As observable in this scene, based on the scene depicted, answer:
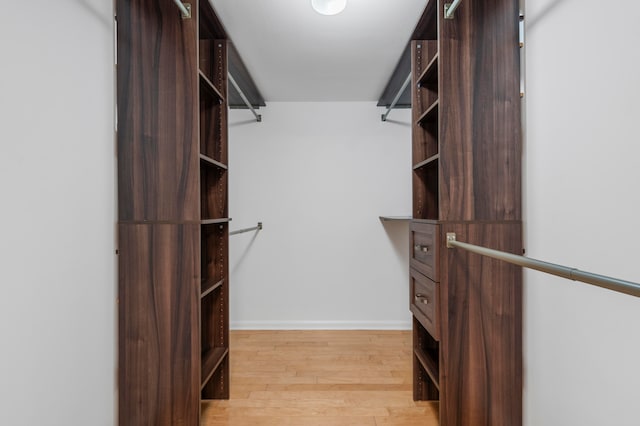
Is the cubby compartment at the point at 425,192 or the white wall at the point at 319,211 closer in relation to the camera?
the cubby compartment at the point at 425,192

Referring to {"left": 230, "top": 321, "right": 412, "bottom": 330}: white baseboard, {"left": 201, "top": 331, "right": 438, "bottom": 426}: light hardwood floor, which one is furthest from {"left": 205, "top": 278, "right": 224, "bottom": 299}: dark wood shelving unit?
{"left": 230, "top": 321, "right": 412, "bottom": 330}: white baseboard

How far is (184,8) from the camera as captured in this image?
1.35 m

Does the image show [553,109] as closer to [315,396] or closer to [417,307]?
[417,307]

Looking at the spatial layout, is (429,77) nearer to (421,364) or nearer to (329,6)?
(329,6)

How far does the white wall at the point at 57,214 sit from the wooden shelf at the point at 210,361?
37 cm

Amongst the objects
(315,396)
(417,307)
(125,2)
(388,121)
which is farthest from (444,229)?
(388,121)

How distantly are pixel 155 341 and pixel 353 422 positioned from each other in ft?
3.42

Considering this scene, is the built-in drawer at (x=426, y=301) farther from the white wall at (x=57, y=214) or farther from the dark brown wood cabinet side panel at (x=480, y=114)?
the white wall at (x=57, y=214)

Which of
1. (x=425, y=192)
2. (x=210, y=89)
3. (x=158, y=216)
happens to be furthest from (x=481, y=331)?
(x=210, y=89)

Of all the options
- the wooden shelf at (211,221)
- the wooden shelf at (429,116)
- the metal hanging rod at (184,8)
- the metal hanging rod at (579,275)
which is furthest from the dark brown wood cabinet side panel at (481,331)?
the metal hanging rod at (184,8)

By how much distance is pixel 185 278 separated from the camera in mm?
1393

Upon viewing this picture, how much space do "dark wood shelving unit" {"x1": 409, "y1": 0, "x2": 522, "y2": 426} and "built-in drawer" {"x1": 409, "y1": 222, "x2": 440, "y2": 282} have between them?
0.5 inches

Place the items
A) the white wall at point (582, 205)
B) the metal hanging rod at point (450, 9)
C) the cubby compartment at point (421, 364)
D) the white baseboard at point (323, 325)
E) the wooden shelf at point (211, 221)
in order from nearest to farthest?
the white wall at point (582, 205)
the metal hanging rod at point (450, 9)
the wooden shelf at point (211, 221)
the cubby compartment at point (421, 364)
the white baseboard at point (323, 325)

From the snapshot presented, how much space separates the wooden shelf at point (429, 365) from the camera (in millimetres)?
1507
